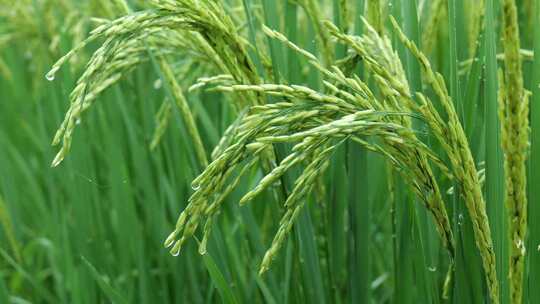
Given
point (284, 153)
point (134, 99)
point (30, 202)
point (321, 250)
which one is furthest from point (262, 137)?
point (30, 202)

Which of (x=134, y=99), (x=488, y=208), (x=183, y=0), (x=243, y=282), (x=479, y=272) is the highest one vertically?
(x=183, y=0)

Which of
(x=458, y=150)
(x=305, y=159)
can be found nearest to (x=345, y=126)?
(x=458, y=150)

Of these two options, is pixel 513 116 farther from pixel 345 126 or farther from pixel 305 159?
pixel 305 159

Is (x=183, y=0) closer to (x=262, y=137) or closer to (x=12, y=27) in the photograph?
(x=262, y=137)

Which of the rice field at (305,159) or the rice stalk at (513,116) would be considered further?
the rice field at (305,159)

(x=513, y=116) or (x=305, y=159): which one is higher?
(x=513, y=116)

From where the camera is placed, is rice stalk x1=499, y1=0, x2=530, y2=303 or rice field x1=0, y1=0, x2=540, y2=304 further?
rice field x1=0, y1=0, x2=540, y2=304

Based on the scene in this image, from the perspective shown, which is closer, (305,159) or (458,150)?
(458,150)

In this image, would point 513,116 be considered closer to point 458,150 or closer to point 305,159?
point 458,150
